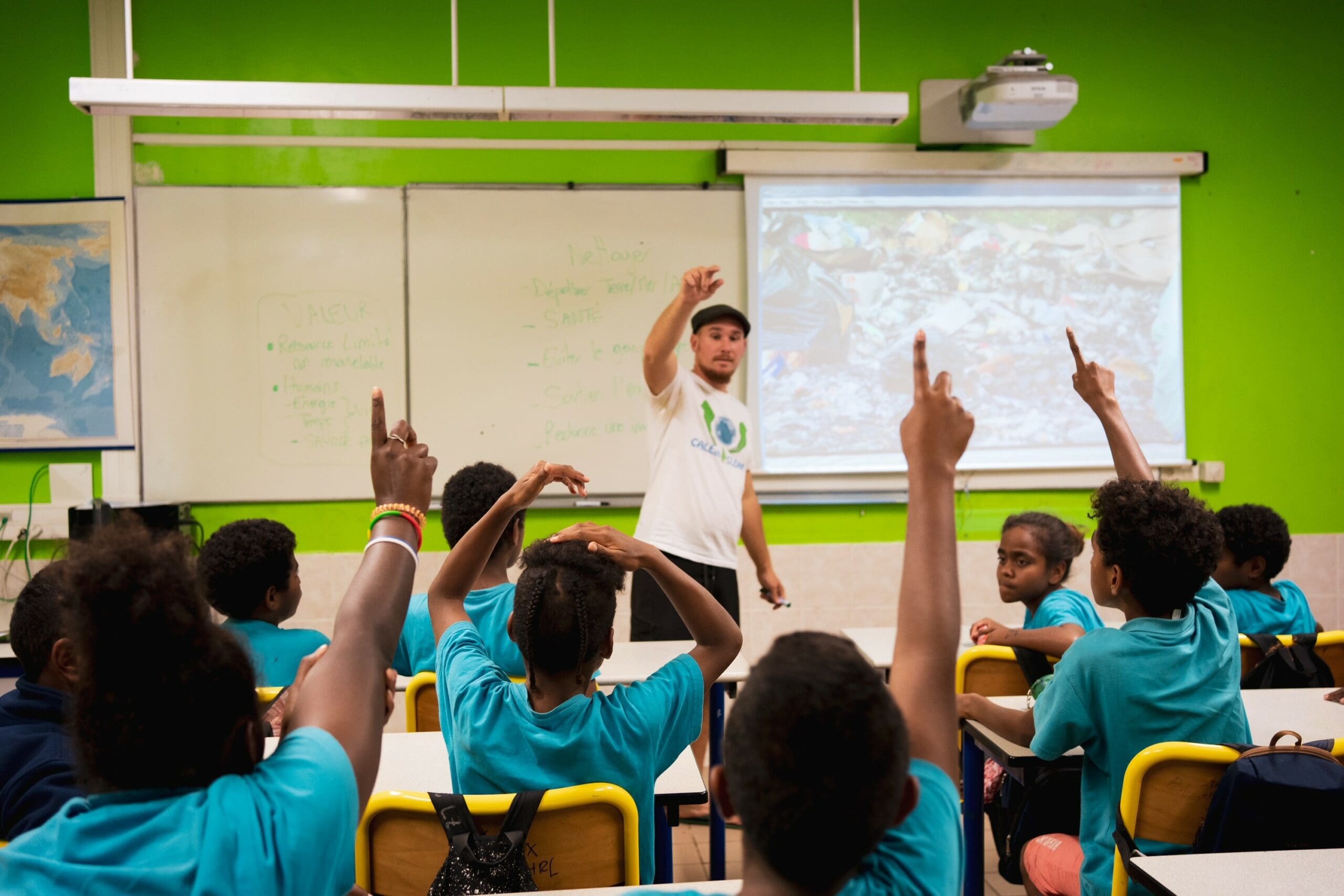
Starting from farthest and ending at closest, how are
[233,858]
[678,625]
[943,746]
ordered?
[678,625] < [943,746] < [233,858]

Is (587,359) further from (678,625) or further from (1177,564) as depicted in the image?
(1177,564)

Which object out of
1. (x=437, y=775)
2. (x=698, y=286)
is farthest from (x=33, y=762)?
(x=698, y=286)

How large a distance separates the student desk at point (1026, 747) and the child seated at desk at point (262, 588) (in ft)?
5.06

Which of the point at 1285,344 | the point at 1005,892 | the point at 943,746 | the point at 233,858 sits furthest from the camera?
the point at 1285,344

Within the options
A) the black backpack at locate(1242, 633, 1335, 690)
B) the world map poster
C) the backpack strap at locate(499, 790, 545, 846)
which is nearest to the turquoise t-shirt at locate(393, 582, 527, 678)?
the backpack strap at locate(499, 790, 545, 846)

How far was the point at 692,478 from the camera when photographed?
11.2 feet

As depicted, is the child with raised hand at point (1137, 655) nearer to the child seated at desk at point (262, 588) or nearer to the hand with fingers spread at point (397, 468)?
the hand with fingers spread at point (397, 468)

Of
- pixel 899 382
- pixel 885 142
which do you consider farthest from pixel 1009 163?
pixel 899 382

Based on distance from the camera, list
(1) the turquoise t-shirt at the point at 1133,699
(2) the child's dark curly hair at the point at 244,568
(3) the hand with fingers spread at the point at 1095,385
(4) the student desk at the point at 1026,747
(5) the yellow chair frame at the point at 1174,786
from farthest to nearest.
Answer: (2) the child's dark curly hair at the point at 244,568 → (4) the student desk at the point at 1026,747 → (3) the hand with fingers spread at the point at 1095,385 → (1) the turquoise t-shirt at the point at 1133,699 → (5) the yellow chair frame at the point at 1174,786

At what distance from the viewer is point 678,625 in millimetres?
3420

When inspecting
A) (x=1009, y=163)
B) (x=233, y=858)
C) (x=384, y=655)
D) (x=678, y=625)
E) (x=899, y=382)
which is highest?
(x=1009, y=163)

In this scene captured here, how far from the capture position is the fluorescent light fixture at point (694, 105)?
3.27 m

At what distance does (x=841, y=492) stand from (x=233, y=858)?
386 centimetres

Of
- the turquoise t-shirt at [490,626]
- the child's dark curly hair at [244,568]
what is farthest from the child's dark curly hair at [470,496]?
the child's dark curly hair at [244,568]
